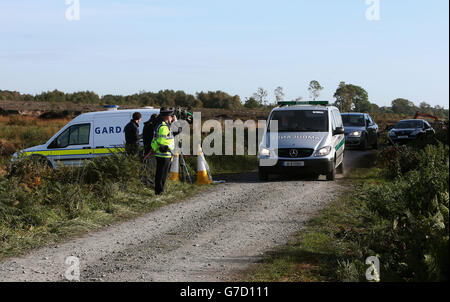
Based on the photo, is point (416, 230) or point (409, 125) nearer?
point (416, 230)

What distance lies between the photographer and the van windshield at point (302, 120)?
1561cm

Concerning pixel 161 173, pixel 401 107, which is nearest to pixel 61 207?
pixel 161 173

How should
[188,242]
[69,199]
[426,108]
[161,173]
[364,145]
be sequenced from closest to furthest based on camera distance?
[188,242] → [69,199] → [161,173] → [364,145] → [426,108]

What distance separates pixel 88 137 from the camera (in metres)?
17.1

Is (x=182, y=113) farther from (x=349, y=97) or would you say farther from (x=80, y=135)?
(x=349, y=97)

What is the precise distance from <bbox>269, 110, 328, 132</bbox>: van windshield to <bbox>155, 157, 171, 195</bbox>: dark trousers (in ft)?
13.4

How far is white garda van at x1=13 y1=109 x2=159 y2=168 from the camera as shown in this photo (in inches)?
665

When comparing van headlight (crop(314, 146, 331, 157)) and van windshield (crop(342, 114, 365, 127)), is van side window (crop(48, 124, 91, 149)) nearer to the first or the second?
van headlight (crop(314, 146, 331, 157))

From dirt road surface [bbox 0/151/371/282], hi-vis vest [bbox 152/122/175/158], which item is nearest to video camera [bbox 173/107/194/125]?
hi-vis vest [bbox 152/122/175/158]

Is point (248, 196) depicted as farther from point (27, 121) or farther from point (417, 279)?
point (27, 121)

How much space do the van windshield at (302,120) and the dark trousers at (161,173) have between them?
4.07 m

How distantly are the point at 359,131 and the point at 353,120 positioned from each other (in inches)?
49.7

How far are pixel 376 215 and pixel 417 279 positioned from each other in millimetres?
3262
